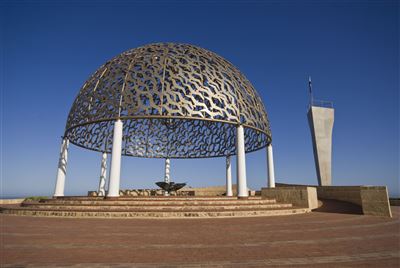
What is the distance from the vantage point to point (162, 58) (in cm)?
1991

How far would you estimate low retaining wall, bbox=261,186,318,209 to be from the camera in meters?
16.3

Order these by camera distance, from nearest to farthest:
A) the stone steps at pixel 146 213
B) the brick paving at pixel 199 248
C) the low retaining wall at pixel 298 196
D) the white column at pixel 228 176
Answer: the brick paving at pixel 199 248, the stone steps at pixel 146 213, the low retaining wall at pixel 298 196, the white column at pixel 228 176

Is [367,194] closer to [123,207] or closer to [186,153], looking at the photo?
[123,207]

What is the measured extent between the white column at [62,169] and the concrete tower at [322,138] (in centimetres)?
2715

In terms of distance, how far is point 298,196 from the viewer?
17.0 meters

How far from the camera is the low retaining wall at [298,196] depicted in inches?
642

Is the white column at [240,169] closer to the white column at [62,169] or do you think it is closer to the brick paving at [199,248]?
the brick paving at [199,248]

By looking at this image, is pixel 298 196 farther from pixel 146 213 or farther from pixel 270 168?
pixel 146 213

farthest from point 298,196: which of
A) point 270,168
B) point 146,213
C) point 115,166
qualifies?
point 115,166

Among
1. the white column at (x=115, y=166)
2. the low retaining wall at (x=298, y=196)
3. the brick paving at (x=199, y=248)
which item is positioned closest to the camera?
the brick paving at (x=199, y=248)

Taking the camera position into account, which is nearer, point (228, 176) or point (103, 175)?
point (103, 175)

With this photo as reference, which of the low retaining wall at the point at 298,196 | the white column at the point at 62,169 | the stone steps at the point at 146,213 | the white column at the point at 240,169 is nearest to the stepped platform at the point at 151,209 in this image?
the stone steps at the point at 146,213

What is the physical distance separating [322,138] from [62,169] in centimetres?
2845

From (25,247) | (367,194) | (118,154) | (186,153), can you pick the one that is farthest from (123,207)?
(186,153)
